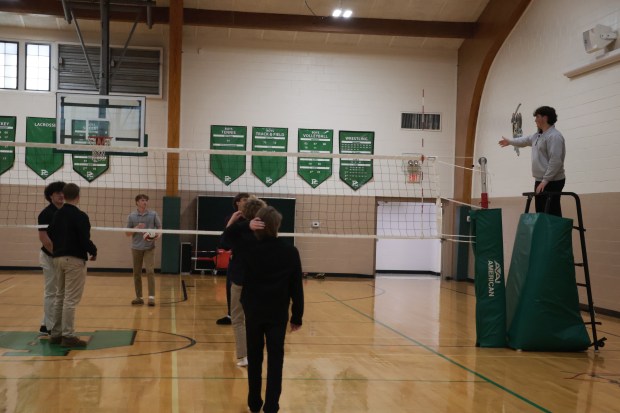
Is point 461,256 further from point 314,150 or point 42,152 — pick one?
point 42,152

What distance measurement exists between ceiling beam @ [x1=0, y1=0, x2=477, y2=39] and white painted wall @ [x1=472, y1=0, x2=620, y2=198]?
172 cm

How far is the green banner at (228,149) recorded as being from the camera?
56.0 feet

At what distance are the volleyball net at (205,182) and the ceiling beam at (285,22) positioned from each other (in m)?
3.19

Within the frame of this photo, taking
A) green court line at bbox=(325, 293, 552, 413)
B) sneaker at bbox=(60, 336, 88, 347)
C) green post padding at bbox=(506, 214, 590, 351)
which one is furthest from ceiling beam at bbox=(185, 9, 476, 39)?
sneaker at bbox=(60, 336, 88, 347)

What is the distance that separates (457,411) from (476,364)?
1906 mm

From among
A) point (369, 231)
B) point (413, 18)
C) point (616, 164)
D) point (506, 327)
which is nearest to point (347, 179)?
point (369, 231)

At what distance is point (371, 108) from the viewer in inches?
697

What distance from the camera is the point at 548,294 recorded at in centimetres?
768

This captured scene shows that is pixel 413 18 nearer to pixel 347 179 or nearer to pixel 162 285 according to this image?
pixel 347 179

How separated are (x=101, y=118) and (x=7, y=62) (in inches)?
182

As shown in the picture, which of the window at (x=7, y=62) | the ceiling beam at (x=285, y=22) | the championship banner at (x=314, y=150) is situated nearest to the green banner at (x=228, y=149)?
the championship banner at (x=314, y=150)

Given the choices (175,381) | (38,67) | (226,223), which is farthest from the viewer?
(38,67)

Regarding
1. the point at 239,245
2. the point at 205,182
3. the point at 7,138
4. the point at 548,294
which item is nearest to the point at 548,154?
the point at 548,294

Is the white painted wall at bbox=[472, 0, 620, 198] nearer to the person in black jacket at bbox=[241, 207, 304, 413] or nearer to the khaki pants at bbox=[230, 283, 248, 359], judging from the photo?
the khaki pants at bbox=[230, 283, 248, 359]
